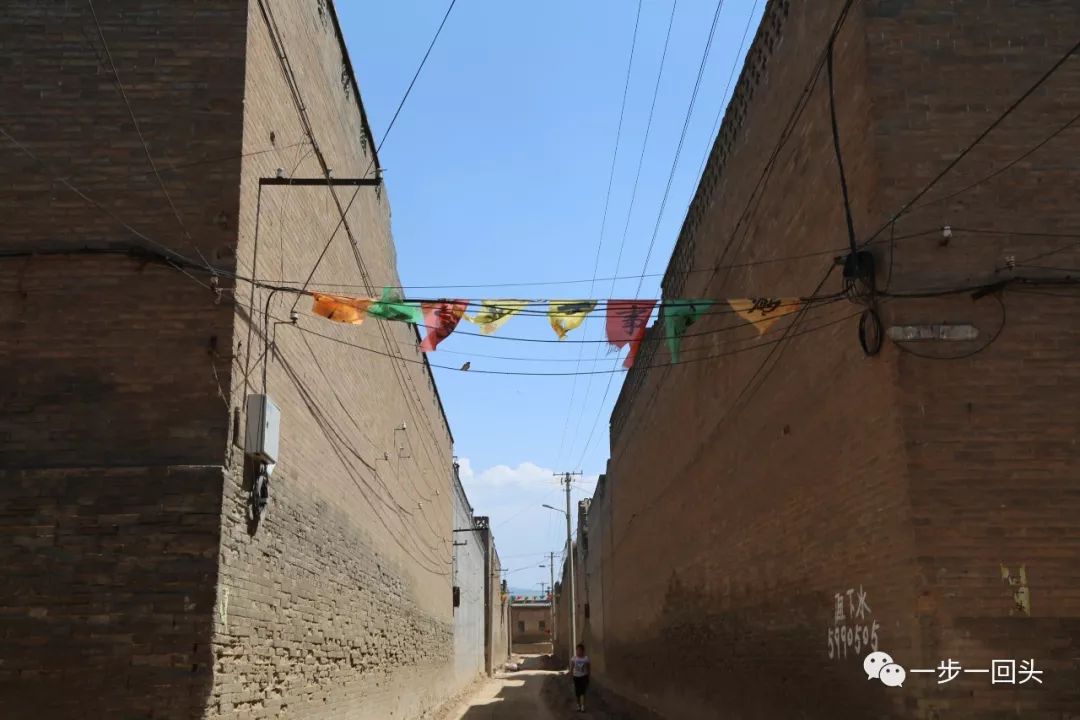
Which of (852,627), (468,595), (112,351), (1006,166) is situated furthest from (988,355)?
(468,595)

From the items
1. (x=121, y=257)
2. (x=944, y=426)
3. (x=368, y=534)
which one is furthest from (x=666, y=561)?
(x=121, y=257)

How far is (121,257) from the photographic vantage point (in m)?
7.95

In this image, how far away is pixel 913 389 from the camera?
744cm

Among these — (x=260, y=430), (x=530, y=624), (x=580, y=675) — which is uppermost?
(x=260, y=430)

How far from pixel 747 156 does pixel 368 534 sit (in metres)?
7.14

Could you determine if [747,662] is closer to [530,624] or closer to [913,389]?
[913,389]

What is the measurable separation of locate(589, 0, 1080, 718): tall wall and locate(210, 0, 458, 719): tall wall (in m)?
4.85

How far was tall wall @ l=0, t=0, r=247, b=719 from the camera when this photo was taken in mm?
7117

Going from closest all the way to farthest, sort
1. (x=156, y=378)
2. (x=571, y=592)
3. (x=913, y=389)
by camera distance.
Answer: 1. (x=913, y=389)
2. (x=156, y=378)
3. (x=571, y=592)

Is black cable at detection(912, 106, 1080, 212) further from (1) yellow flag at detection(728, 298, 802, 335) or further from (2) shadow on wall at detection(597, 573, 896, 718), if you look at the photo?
(2) shadow on wall at detection(597, 573, 896, 718)

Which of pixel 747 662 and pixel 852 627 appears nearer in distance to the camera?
pixel 852 627

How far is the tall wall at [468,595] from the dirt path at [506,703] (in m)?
0.98

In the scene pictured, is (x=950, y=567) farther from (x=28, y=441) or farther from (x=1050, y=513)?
(x=28, y=441)

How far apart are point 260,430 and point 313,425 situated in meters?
2.39
